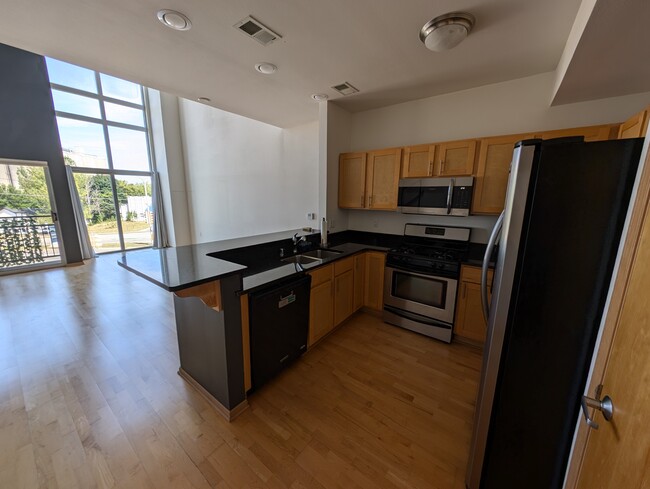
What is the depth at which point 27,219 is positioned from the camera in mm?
4941

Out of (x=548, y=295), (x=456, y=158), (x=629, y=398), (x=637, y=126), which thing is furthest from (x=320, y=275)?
(x=637, y=126)

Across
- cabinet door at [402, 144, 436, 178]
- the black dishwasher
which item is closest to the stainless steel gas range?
cabinet door at [402, 144, 436, 178]

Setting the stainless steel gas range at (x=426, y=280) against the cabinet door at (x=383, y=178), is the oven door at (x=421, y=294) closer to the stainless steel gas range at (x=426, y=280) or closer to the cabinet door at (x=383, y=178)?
the stainless steel gas range at (x=426, y=280)

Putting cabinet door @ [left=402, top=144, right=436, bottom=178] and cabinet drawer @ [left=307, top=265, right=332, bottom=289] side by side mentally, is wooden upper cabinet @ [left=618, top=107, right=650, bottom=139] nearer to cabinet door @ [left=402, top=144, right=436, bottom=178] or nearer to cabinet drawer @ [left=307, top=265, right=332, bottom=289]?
cabinet door @ [left=402, top=144, right=436, bottom=178]

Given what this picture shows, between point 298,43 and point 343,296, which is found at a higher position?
point 298,43

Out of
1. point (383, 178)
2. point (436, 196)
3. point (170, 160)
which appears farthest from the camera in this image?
point (170, 160)

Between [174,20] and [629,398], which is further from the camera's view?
[174,20]

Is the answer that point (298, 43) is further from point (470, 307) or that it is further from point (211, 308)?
point (470, 307)

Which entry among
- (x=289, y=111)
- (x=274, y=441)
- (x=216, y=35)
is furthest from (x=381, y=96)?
(x=274, y=441)

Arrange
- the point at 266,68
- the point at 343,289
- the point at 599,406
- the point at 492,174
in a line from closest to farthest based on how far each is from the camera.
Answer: the point at 599,406, the point at 266,68, the point at 492,174, the point at 343,289

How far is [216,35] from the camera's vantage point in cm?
181

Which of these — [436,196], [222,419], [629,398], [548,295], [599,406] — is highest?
[436,196]

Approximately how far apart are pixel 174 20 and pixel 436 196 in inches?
106

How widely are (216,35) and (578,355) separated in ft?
9.29
